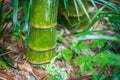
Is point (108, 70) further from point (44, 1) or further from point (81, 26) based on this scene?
point (44, 1)

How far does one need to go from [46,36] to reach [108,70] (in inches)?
17.9

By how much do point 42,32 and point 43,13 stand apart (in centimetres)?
11

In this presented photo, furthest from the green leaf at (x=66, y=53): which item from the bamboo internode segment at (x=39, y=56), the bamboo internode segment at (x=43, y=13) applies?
the bamboo internode segment at (x=43, y=13)

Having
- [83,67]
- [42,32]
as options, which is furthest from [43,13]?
[83,67]

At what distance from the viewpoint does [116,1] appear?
8.16 ft

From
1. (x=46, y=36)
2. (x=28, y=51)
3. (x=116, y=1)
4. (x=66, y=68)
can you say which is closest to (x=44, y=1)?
(x=46, y=36)

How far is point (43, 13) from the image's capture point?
5.20 ft

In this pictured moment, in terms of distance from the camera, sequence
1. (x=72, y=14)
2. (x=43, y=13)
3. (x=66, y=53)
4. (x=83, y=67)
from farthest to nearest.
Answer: (x=72, y=14) → (x=66, y=53) → (x=83, y=67) → (x=43, y=13)

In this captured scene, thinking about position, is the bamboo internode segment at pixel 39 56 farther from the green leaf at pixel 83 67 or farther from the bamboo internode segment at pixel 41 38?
the green leaf at pixel 83 67

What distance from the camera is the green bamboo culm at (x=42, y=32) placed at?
1580mm

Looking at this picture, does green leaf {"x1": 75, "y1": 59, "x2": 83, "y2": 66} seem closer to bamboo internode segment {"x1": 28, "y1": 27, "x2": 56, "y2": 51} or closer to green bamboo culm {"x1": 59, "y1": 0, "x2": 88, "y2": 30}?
bamboo internode segment {"x1": 28, "y1": 27, "x2": 56, "y2": 51}

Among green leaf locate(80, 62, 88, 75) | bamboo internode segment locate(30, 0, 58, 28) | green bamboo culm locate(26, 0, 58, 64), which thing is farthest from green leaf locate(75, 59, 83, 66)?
bamboo internode segment locate(30, 0, 58, 28)

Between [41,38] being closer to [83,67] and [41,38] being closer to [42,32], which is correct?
[42,32]

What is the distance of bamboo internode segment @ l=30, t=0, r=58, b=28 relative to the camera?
1.57 meters
